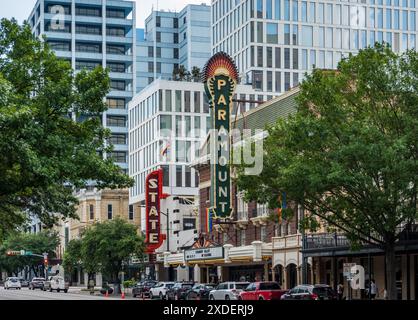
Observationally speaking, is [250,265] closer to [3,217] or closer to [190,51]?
[3,217]

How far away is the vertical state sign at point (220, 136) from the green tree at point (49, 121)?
32815 millimetres

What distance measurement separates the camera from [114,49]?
584 ft

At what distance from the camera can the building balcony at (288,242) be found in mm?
62500

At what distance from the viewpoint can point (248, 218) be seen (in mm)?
73938

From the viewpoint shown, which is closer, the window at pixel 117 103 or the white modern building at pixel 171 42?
the window at pixel 117 103

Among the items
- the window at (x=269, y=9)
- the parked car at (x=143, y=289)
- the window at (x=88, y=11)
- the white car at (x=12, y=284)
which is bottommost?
the white car at (x=12, y=284)

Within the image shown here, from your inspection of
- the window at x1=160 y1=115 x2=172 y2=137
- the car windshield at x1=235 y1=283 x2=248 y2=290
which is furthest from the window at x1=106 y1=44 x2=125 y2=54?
the car windshield at x1=235 y1=283 x2=248 y2=290

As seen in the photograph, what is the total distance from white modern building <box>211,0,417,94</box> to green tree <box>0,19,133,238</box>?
3482 inches

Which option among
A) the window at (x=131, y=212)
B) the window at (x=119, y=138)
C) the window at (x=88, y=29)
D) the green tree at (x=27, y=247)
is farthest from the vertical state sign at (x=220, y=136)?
the window at (x=88, y=29)

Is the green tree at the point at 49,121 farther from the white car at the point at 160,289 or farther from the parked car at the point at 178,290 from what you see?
the white car at the point at 160,289

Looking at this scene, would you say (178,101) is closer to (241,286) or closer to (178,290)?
(178,290)

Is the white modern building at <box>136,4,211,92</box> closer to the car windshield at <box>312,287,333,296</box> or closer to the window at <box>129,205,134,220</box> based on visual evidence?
the window at <box>129,205,134,220</box>

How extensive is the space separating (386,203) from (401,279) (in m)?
13.5
